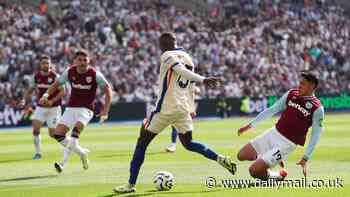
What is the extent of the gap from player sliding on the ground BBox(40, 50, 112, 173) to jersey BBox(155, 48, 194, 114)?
119 inches

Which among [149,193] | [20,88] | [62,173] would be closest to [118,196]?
[149,193]

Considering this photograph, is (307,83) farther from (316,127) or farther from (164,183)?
(164,183)

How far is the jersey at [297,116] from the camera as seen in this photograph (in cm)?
1265

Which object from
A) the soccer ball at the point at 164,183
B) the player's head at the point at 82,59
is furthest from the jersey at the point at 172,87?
the player's head at the point at 82,59

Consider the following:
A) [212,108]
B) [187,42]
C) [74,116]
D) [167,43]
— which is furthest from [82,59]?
[187,42]

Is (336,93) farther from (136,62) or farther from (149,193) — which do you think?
(149,193)

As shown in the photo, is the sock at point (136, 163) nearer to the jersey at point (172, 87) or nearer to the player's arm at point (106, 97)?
the jersey at point (172, 87)

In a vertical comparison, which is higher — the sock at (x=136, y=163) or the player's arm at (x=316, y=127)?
the player's arm at (x=316, y=127)

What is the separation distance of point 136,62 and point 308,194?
107ft

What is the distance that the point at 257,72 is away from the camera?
4825cm

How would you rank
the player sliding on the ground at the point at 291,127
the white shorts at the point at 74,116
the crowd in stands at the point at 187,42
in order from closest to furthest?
1. the player sliding on the ground at the point at 291,127
2. the white shorts at the point at 74,116
3. the crowd in stands at the point at 187,42

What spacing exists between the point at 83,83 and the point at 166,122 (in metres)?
3.71

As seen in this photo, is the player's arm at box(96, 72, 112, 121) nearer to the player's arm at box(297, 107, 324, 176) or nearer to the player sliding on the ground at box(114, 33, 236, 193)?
the player sliding on the ground at box(114, 33, 236, 193)

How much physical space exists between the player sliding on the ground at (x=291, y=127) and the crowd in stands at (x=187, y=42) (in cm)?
2585
